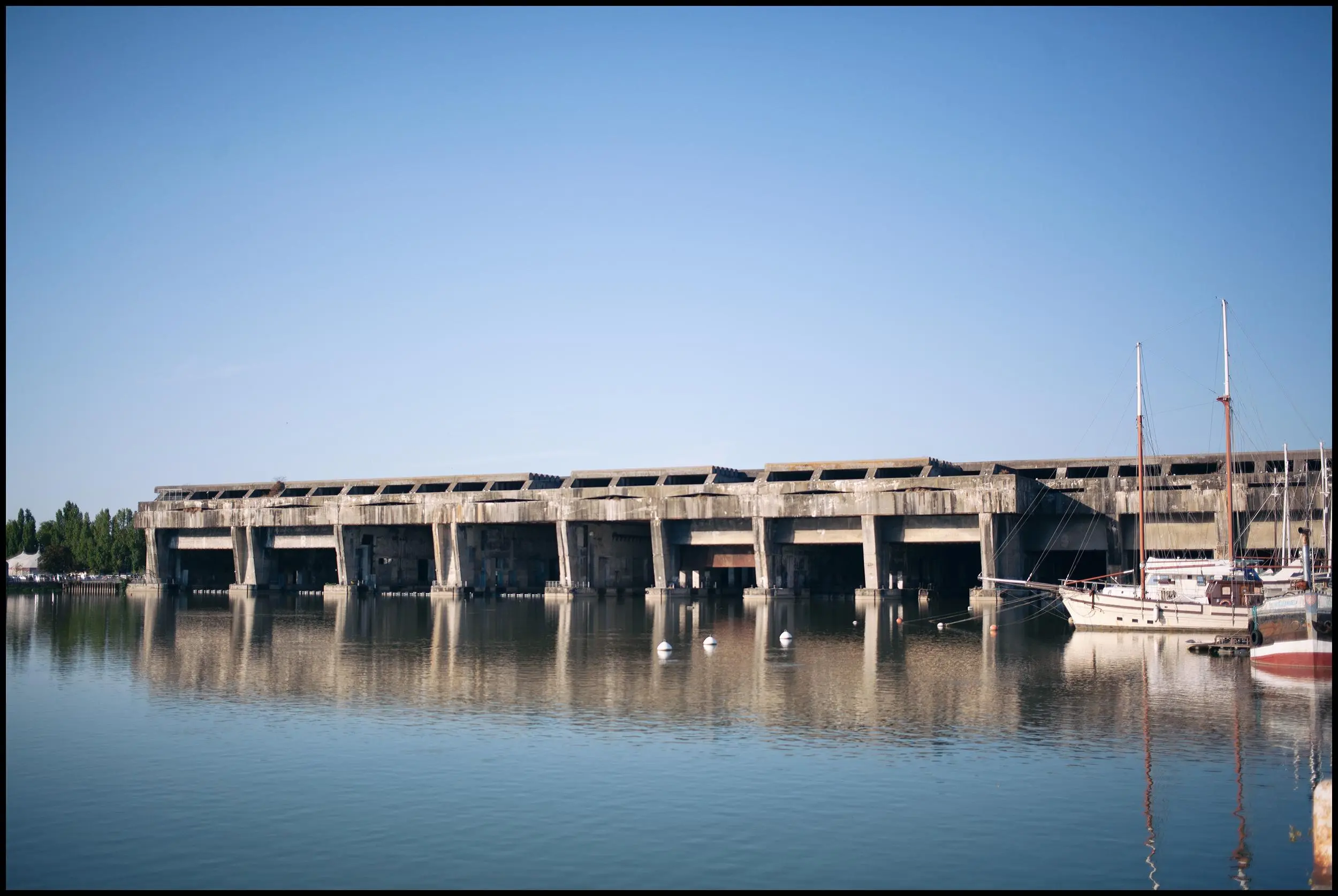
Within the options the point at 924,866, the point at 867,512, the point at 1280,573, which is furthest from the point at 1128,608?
the point at 924,866

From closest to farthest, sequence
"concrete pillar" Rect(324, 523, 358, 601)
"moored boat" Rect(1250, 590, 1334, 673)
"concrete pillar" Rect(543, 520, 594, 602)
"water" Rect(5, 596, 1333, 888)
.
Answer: "water" Rect(5, 596, 1333, 888)
"moored boat" Rect(1250, 590, 1334, 673)
"concrete pillar" Rect(543, 520, 594, 602)
"concrete pillar" Rect(324, 523, 358, 601)

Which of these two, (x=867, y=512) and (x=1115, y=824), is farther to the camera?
(x=867, y=512)

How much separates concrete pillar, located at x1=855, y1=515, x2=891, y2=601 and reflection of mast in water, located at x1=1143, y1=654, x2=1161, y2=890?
57.1 meters

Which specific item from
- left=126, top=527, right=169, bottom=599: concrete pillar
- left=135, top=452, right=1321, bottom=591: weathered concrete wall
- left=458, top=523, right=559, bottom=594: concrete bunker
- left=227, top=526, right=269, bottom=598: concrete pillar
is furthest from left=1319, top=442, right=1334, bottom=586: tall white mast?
left=126, top=527, right=169, bottom=599: concrete pillar

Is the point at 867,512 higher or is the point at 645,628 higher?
the point at 867,512

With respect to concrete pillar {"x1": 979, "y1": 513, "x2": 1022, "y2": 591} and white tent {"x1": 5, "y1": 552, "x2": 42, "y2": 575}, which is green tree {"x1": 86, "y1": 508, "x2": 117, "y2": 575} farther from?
concrete pillar {"x1": 979, "y1": 513, "x2": 1022, "y2": 591}

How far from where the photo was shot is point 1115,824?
21.9 m

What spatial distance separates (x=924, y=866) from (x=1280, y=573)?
172 ft

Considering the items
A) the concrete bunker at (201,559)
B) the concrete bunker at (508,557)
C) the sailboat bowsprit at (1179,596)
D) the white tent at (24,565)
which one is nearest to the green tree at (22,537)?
the white tent at (24,565)

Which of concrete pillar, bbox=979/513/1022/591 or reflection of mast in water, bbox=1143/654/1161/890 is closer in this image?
reflection of mast in water, bbox=1143/654/1161/890

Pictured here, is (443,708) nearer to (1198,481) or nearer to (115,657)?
(115,657)

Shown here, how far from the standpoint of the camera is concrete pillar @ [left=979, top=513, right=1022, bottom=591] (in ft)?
293

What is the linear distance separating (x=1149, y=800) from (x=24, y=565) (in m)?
155

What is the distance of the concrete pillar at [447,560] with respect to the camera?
108000 mm
